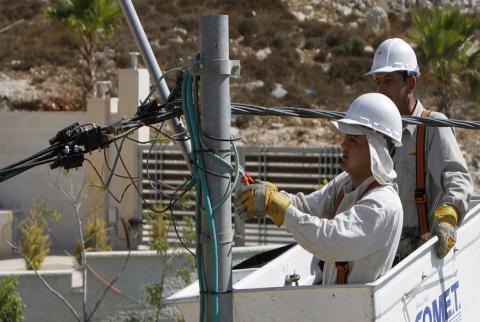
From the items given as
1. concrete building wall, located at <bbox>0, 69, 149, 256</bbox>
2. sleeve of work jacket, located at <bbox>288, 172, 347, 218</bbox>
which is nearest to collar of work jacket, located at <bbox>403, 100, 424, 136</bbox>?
sleeve of work jacket, located at <bbox>288, 172, 347, 218</bbox>

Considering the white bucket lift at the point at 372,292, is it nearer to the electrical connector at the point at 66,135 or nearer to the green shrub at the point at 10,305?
the electrical connector at the point at 66,135

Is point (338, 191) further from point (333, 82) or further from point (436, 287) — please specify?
point (333, 82)

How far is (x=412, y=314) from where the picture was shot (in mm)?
5074

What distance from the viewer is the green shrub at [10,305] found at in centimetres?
1206

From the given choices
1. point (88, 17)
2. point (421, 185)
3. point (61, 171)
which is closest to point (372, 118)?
point (421, 185)

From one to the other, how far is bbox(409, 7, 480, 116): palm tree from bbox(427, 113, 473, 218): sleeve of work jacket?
1859cm

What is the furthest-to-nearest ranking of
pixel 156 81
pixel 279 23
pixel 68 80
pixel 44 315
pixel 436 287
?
pixel 279 23
pixel 68 80
pixel 44 315
pixel 156 81
pixel 436 287

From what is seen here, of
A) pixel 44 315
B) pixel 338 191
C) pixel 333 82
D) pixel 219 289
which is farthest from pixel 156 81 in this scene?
pixel 333 82

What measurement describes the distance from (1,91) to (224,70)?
107 feet

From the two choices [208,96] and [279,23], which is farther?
[279,23]

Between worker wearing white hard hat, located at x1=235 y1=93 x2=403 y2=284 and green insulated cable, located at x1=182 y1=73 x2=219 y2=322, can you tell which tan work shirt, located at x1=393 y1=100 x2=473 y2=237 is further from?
green insulated cable, located at x1=182 y1=73 x2=219 y2=322

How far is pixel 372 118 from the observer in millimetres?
4918

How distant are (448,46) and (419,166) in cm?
1886

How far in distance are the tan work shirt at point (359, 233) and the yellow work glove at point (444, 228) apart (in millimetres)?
707
